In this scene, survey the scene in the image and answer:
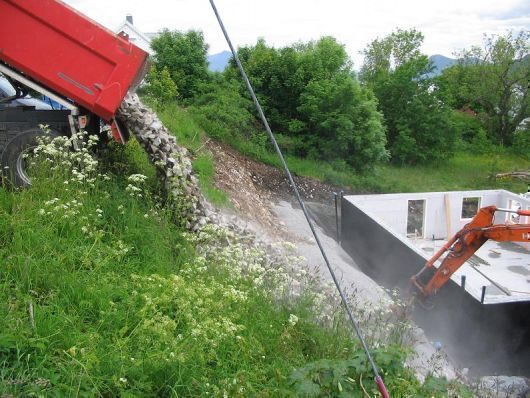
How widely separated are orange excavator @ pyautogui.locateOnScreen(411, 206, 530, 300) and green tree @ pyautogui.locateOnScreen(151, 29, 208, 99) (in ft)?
41.4

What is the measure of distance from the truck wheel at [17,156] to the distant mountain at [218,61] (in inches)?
557

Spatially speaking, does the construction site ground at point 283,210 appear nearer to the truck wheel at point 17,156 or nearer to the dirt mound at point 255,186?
the dirt mound at point 255,186

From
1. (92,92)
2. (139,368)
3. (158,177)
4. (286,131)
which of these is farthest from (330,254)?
(286,131)

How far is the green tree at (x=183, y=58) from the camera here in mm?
18641

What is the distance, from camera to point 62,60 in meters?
5.83

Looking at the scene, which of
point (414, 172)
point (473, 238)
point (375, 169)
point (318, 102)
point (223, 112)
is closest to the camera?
point (473, 238)

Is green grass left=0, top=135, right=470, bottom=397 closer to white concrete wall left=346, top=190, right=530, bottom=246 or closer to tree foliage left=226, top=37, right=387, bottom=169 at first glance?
white concrete wall left=346, top=190, right=530, bottom=246

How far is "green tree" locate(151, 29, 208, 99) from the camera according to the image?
18.6 metres

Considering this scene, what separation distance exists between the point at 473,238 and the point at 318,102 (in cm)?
1226

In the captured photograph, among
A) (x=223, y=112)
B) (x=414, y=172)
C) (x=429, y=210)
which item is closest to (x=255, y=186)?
A: (x=223, y=112)

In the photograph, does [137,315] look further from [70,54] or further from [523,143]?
[523,143]

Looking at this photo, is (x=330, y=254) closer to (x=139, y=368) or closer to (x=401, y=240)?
(x=401, y=240)

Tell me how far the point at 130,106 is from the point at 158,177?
40.2 inches

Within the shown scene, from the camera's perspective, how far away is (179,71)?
61.4 feet
